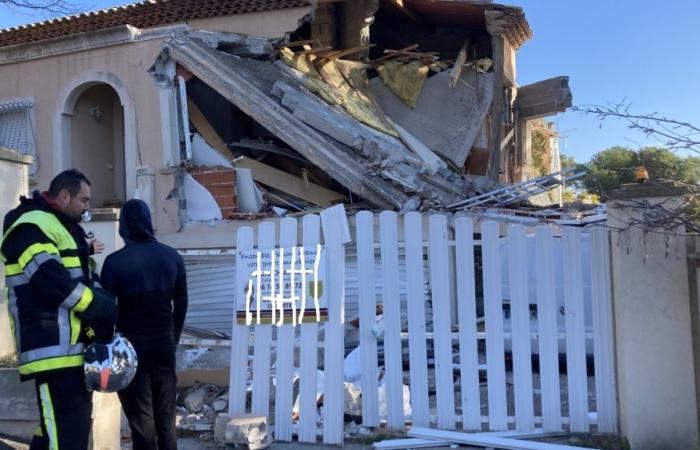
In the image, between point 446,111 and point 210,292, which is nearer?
point 210,292

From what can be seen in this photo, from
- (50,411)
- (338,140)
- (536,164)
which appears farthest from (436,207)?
(536,164)

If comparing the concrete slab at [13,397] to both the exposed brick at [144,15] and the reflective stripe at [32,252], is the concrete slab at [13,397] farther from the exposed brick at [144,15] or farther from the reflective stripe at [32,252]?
the exposed brick at [144,15]

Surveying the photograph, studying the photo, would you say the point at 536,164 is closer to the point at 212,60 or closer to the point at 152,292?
the point at 212,60

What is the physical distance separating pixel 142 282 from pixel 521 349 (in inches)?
114

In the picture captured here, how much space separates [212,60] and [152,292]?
21.1 feet

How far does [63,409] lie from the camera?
11.1ft

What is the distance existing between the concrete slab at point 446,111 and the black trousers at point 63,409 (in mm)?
9676

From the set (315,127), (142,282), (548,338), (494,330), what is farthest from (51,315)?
(315,127)

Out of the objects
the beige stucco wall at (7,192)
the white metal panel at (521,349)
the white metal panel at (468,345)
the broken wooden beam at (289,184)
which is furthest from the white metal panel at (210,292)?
the white metal panel at (521,349)

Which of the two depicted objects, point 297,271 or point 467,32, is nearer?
point 297,271

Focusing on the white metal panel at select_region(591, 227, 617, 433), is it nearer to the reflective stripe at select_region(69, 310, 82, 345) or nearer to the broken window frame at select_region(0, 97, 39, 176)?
the reflective stripe at select_region(69, 310, 82, 345)

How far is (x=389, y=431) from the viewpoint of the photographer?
17.4 ft

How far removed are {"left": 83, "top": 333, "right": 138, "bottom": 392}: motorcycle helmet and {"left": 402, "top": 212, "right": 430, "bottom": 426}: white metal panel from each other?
7.88ft

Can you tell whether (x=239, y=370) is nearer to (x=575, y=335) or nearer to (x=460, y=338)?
(x=460, y=338)
